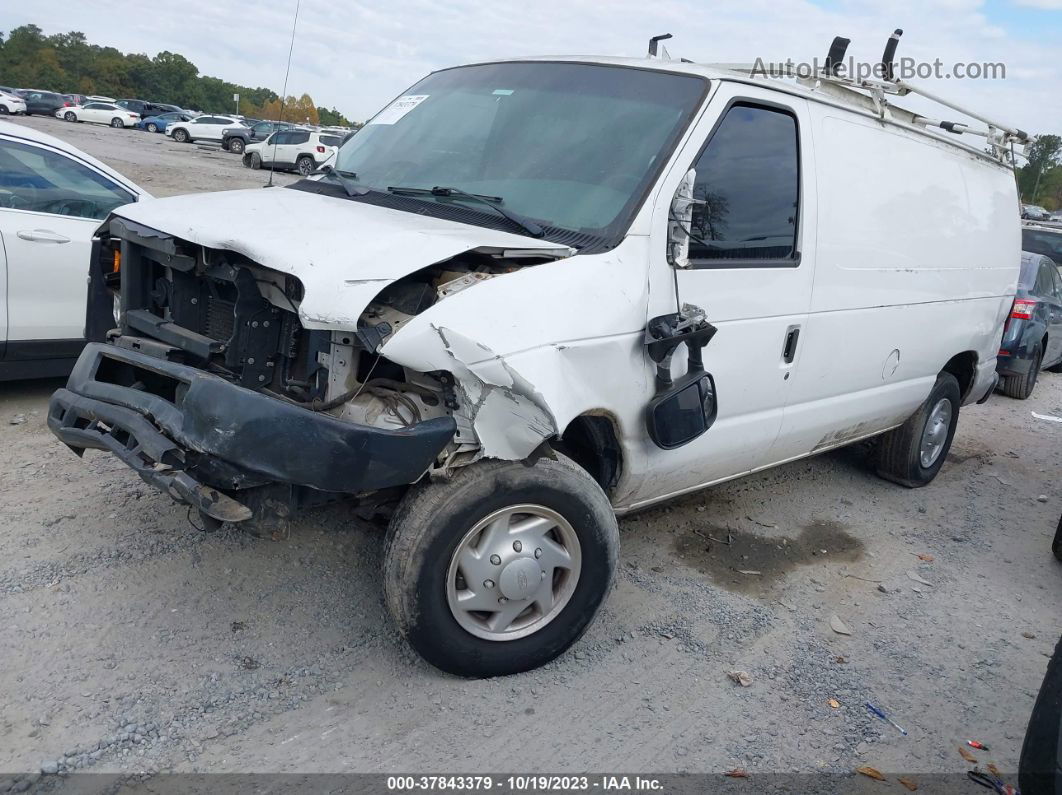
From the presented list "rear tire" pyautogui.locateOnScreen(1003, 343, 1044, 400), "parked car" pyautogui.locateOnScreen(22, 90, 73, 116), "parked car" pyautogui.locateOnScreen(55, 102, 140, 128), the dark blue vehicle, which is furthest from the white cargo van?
"parked car" pyautogui.locateOnScreen(22, 90, 73, 116)

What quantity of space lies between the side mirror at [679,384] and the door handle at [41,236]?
3.74 m

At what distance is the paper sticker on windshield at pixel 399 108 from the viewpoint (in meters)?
4.45

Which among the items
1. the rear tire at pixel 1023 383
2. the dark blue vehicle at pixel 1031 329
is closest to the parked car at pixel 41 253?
the dark blue vehicle at pixel 1031 329

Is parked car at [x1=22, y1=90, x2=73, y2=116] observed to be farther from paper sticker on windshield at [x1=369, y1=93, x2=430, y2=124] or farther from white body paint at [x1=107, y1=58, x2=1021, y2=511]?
white body paint at [x1=107, y1=58, x2=1021, y2=511]

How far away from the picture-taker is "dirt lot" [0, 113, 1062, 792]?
9.62 ft

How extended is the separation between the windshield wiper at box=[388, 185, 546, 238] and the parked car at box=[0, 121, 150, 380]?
236cm

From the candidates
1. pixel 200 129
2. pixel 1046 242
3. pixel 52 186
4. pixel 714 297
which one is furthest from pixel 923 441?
pixel 200 129

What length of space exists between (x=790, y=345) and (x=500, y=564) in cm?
178

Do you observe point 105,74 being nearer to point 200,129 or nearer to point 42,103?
point 42,103

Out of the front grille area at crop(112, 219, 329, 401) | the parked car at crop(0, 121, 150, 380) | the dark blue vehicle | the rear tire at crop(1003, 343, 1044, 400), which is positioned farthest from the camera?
the rear tire at crop(1003, 343, 1044, 400)

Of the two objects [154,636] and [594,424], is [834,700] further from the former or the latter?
[154,636]

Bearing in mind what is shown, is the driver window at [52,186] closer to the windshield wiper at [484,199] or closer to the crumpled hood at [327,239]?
the crumpled hood at [327,239]

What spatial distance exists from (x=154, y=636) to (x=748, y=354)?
8.59ft

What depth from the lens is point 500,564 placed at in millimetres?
3162
